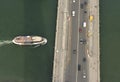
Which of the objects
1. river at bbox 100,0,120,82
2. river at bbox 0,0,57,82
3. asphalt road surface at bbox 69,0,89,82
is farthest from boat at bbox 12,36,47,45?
river at bbox 100,0,120,82

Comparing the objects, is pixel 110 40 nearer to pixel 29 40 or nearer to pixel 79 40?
pixel 79 40

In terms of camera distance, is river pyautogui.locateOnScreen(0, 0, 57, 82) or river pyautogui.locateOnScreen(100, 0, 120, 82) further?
river pyautogui.locateOnScreen(0, 0, 57, 82)

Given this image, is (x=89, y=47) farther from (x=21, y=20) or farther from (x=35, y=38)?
(x=21, y=20)

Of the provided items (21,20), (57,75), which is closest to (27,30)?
(21,20)

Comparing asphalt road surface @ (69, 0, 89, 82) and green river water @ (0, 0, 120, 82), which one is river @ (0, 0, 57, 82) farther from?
asphalt road surface @ (69, 0, 89, 82)

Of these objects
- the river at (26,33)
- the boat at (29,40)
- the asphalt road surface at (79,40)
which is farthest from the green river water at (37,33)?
the asphalt road surface at (79,40)
